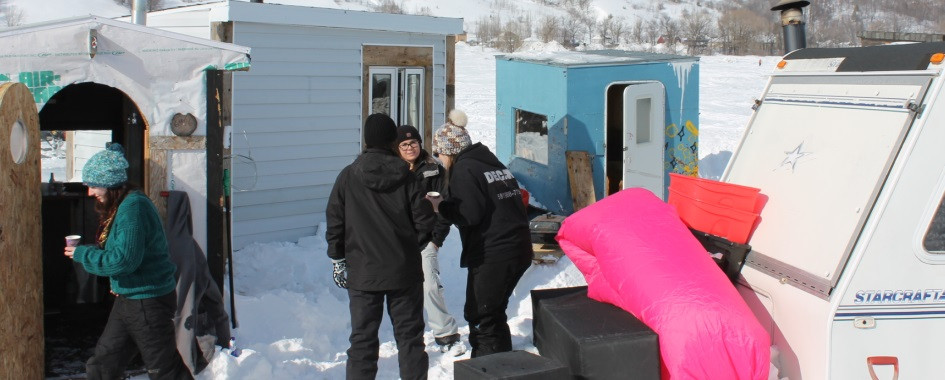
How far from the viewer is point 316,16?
9805mm

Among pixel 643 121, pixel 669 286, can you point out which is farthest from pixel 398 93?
pixel 669 286

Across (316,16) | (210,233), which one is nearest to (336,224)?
(210,233)

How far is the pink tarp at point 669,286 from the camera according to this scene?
424 centimetres

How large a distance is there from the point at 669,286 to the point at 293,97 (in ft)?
21.1

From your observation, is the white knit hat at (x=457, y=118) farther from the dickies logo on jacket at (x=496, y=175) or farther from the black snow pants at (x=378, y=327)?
the black snow pants at (x=378, y=327)

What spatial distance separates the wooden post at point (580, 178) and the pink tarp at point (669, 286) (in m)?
5.08

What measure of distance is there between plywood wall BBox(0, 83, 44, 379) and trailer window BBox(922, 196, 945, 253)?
4.69 meters

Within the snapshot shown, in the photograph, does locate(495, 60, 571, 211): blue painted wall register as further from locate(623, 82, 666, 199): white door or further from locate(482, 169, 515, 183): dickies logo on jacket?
locate(482, 169, 515, 183): dickies logo on jacket

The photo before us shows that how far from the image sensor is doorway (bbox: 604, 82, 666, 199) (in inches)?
420

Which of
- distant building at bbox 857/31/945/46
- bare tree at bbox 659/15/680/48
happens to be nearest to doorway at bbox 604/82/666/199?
distant building at bbox 857/31/945/46

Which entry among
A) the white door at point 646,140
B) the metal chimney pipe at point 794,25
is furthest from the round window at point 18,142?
the white door at point 646,140

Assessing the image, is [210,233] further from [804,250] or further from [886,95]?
[886,95]

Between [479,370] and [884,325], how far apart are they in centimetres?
187

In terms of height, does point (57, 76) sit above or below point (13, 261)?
above
